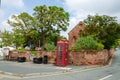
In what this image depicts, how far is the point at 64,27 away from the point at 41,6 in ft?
27.2

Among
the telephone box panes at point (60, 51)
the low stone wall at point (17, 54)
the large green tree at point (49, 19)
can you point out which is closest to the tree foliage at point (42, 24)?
the large green tree at point (49, 19)

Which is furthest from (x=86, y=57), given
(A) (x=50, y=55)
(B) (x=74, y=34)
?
(B) (x=74, y=34)

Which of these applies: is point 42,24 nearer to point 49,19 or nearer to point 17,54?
point 49,19

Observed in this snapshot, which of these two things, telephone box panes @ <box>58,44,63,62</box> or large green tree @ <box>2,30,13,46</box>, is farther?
large green tree @ <box>2,30,13,46</box>

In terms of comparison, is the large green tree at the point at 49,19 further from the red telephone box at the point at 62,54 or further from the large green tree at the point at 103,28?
the red telephone box at the point at 62,54

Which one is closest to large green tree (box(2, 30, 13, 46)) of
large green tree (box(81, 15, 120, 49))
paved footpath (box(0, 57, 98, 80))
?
large green tree (box(81, 15, 120, 49))

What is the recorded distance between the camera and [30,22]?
180 feet

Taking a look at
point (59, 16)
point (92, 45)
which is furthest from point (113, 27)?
point (59, 16)

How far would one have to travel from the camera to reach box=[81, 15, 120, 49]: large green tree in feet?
104

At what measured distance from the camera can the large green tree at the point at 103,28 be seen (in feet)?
104

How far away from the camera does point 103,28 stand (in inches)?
1266

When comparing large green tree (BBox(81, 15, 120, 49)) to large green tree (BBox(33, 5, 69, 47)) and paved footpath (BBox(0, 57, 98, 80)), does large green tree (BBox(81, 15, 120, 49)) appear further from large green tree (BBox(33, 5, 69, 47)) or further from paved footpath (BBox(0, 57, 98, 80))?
large green tree (BBox(33, 5, 69, 47))

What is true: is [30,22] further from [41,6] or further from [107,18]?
[107,18]

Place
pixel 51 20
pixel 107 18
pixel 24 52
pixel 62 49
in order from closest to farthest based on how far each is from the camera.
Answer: pixel 62 49 → pixel 24 52 → pixel 107 18 → pixel 51 20
